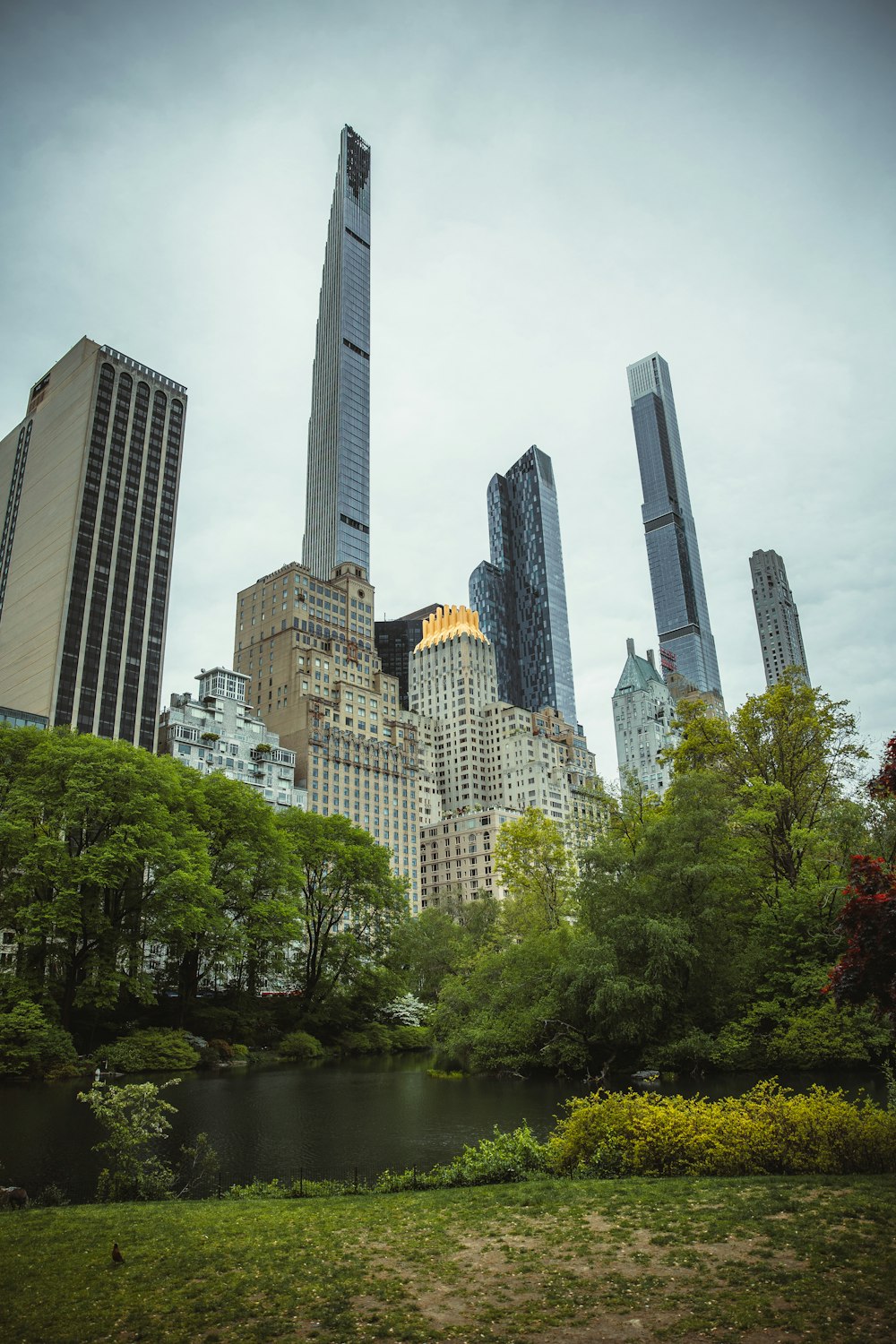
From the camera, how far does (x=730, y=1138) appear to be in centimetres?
1775

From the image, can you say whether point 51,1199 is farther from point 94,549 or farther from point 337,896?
point 94,549

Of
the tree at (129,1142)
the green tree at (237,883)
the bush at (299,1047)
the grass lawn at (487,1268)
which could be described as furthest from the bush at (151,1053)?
the grass lawn at (487,1268)

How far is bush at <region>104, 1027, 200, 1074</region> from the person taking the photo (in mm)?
50500

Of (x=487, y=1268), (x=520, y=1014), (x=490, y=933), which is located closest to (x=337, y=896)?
(x=490, y=933)

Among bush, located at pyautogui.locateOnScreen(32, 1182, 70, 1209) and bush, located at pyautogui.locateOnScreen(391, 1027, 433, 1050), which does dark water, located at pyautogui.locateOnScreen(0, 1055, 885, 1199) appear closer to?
bush, located at pyautogui.locateOnScreen(32, 1182, 70, 1209)

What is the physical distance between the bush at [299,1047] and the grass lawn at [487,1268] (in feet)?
164

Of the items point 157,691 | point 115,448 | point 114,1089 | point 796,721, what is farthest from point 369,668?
point 114,1089

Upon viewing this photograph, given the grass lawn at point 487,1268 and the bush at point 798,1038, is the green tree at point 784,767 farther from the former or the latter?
the grass lawn at point 487,1268

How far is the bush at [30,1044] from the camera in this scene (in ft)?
148

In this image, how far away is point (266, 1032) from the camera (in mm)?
67062

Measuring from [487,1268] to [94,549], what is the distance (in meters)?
166

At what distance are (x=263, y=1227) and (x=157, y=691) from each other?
500 ft

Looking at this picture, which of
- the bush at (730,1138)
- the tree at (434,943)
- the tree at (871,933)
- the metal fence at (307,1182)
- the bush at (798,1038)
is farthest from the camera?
the tree at (434,943)

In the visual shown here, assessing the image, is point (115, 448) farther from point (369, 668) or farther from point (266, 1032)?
point (266, 1032)
